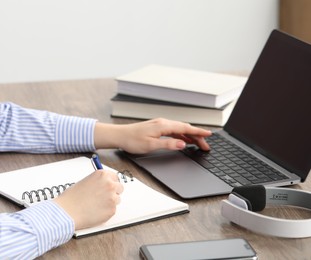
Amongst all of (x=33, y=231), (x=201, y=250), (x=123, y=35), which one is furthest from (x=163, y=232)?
(x=123, y=35)

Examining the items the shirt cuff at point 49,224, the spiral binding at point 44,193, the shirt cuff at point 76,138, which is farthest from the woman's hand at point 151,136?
the shirt cuff at point 49,224

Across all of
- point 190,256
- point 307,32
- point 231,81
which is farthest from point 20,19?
point 190,256

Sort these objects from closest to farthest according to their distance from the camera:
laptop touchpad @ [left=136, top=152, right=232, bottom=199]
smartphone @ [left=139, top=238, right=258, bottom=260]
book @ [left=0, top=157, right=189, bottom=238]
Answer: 1. smartphone @ [left=139, top=238, right=258, bottom=260]
2. book @ [left=0, top=157, right=189, bottom=238]
3. laptop touchpad @ [left=136, top=152, right=232, bottom=199]

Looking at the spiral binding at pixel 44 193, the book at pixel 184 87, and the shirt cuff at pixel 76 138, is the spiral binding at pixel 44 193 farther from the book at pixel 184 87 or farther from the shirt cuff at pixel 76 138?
the book at pixel 184 87

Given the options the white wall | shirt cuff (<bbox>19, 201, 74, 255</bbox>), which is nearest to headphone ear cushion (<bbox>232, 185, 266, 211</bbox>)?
shirt cuff (<bbox>19, 201, 74, 255</bbox>)

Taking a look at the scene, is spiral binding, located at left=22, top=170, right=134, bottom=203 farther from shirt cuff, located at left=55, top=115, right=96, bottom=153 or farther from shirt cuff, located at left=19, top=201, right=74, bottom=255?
shirt cuff, located at left=55, top=115, right=96, bottom=153

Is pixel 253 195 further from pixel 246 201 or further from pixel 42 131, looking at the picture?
pixel 42 131

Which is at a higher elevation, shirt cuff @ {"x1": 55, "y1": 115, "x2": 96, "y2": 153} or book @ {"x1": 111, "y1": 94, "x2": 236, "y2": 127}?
book @ {"x1": 111, "y1": 94, "x2": 236, "y2": 127}

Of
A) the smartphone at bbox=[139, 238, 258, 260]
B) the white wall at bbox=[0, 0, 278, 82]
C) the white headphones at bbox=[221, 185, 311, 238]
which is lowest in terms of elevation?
the white wall at bbox=[0, 0, 278, 82]

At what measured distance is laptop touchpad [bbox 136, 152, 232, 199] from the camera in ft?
4.45

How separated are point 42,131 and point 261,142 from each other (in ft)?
1.62

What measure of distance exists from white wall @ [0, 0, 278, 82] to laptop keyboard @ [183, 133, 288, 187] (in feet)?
6.89

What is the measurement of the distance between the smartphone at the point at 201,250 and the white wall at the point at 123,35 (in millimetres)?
2564

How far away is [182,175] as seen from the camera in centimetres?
144
